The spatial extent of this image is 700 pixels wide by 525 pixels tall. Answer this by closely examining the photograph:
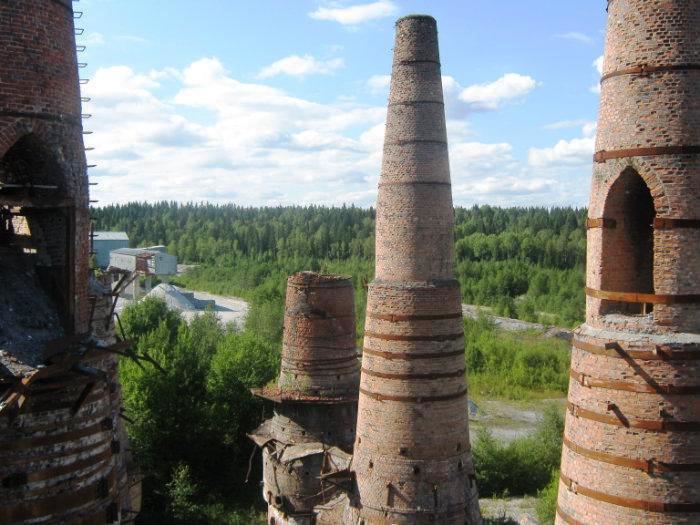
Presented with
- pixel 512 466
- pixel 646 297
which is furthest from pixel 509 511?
pixel 646 297

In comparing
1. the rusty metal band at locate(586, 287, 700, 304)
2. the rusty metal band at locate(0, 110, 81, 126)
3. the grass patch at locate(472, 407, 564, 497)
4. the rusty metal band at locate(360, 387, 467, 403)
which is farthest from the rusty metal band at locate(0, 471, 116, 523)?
the grass patch at locate(472, 407, 564, 497)

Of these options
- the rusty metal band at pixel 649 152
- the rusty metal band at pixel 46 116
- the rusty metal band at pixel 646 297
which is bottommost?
the rusty metal band at pixel 646 297

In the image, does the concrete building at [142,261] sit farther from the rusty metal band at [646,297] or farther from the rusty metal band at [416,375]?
the rusty metal band at [646,297]

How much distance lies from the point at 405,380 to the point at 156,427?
16.9m

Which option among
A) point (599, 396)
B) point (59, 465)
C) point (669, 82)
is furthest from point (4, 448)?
point (669, 82)

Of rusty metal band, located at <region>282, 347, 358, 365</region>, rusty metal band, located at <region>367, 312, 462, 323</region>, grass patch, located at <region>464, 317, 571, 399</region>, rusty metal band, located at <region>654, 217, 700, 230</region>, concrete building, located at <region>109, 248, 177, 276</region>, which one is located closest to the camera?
rusty metal band, located at <region>654, 217, 700, 230</region>

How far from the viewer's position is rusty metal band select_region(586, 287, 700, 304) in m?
9.00

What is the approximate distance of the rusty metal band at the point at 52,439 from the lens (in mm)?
8969

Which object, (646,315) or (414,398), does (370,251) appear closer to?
(414,398)

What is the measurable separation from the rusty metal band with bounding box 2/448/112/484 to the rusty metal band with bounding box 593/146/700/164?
7873 mm

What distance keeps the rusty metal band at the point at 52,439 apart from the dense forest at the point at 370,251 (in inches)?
1889

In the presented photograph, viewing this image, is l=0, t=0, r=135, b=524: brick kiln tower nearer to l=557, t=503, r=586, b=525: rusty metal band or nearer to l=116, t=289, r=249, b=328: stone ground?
l=557, t=503, r=586, b=525: rusty metal band

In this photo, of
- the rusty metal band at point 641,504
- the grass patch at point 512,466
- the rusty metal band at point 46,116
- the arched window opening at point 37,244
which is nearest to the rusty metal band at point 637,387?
the rusty metal band at point 641,504

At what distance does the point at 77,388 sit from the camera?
9.59 meters
